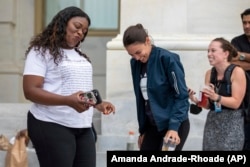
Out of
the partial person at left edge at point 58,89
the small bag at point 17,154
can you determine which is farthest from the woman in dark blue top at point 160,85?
the small bag at point 17,154

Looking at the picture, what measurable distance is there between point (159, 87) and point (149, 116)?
0.89 ft

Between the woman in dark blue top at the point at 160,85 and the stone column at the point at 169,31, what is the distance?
257 centimetres

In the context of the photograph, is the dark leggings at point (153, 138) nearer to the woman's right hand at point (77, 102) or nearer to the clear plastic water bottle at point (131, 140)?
the woman's right hand at point (77, 102)

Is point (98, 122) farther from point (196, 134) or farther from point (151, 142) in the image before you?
point (151, 142)

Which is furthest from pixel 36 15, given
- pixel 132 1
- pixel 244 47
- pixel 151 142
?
pixel 151 142

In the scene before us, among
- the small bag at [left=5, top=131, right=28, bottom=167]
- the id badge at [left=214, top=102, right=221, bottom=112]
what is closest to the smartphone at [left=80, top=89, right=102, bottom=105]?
the id badge at [left=214, top=102, right=221, bottom=112]

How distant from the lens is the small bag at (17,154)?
6383mm

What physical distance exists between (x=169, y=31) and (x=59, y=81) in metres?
3.53

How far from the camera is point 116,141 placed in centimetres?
715

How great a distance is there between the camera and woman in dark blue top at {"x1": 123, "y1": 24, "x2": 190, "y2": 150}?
4.46 metres

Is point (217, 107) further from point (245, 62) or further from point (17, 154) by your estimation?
point (17, 154)

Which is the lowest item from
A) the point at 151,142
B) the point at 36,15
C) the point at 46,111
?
the point at 151,142

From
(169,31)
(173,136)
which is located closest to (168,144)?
(173,136)

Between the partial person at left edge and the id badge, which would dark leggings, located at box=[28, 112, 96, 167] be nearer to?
the partial person at left edge
